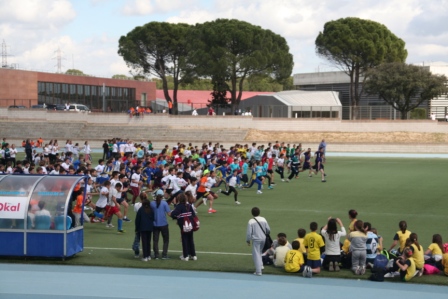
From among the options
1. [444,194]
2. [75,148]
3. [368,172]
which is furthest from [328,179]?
[75,148]

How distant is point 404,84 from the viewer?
65375 mm

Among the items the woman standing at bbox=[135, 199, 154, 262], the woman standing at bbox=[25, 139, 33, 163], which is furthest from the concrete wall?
the woman standing at bbox=[135, 199, 154, 262]

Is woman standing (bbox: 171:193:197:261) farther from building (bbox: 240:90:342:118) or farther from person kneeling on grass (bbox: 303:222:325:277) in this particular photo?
building (bbox: 240:90:342:118)

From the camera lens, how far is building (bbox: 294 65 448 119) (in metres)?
64.5

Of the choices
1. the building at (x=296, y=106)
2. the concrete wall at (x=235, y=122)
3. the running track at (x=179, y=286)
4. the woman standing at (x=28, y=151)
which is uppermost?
the building at (x=296, y=106)

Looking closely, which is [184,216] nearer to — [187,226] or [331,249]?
[187,226]

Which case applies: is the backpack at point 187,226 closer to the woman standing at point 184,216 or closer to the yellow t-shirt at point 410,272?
the woman standing at point 184,216

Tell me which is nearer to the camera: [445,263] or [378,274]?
[378,274]

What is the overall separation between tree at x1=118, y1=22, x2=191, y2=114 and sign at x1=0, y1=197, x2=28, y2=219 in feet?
212

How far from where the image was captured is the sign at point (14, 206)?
1573 cm

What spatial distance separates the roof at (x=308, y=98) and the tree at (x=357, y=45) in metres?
2.49

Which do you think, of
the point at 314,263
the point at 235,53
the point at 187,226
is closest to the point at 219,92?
the point at 235,53

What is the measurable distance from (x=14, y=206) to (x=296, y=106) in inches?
2131

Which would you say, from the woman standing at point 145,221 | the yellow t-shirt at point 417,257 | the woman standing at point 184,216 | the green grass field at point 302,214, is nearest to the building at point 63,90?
the green grass field at point 302,214
